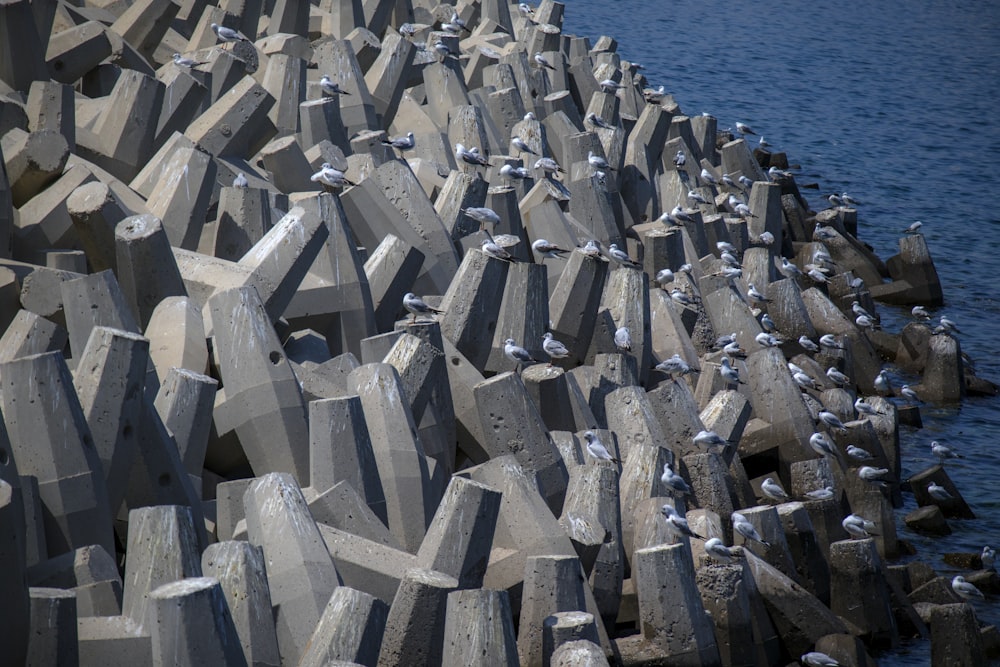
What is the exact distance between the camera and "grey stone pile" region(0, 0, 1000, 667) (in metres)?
4.26

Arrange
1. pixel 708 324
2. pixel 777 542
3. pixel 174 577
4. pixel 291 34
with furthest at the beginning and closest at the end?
pixel 291 34, pixel 708 324, pixel 777 542, pixel 174 577

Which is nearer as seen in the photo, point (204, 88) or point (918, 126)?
point (204, 88)

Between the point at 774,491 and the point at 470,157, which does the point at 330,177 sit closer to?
the point at 470,157

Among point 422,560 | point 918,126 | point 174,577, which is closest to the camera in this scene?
point 174,577

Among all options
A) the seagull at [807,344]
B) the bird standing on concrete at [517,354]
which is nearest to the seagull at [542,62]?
the seagull at [807,344]

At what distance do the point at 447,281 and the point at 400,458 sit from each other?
8.13 ft

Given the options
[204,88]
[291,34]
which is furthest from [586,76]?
[204,88]

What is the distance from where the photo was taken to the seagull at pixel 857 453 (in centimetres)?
981

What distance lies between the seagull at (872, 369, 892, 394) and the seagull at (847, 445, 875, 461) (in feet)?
9.27

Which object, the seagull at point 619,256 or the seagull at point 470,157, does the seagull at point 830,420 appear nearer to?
the seagull at point 619,256

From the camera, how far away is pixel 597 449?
6.27m

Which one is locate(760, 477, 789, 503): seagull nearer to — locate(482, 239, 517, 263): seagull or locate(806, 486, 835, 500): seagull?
locate(806, 486, 835, 500): seagull

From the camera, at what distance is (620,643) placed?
219 inches

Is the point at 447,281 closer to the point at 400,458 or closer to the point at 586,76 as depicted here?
the point at 400,458
